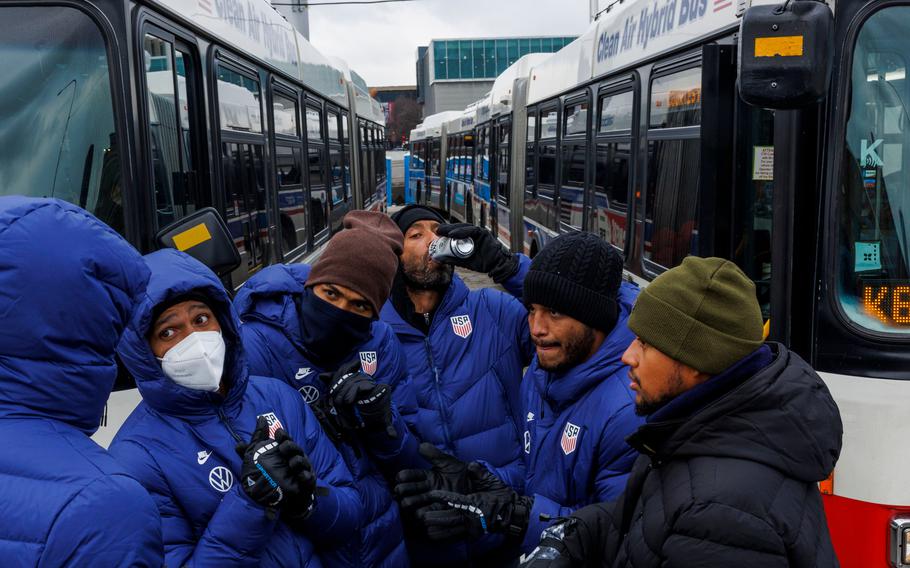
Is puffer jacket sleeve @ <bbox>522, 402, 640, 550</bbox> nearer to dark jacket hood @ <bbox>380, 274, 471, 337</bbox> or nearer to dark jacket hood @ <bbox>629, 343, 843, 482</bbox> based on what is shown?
dark jacket hood @ <bbox>629, 343, 843, 482</bbox>

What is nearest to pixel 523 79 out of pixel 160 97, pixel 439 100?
pixel 160 97

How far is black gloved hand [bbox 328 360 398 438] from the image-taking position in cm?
259

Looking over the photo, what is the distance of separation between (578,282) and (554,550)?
845 mm

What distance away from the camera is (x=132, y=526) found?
136 cm

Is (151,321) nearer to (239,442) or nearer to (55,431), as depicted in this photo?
(239,442)

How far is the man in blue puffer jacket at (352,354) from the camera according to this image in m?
2.66

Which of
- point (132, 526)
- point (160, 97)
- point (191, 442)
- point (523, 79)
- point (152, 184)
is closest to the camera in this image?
point (132, 526)

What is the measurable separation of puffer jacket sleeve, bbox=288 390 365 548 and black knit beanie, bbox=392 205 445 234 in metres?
1.24

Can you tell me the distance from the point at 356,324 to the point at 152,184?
1.34 meters

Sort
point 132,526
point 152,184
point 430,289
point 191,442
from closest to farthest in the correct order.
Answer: point 132,526 < point 191,442 < point 430,289 < point 152,184

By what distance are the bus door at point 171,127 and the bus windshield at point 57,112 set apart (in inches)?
5.2

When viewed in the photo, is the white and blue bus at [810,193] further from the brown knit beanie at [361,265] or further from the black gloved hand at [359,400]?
the black gloved hand at [359,400]

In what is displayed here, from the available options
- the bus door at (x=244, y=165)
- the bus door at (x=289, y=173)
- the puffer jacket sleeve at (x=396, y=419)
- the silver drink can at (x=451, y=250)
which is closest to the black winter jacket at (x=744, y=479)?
the puffer jacket sleeve at (x=396, y=419)

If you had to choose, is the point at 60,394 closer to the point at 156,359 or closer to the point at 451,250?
the point at 156,359
